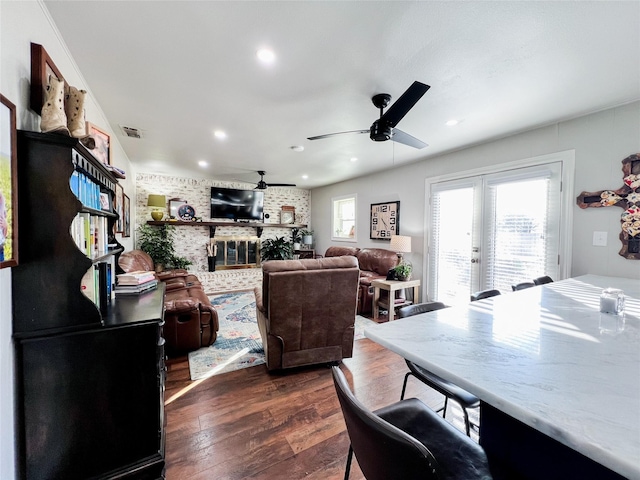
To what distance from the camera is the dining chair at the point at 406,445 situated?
2.00ft

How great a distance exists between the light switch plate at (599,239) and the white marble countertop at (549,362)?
5.18ft

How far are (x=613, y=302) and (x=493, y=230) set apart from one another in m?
2.38

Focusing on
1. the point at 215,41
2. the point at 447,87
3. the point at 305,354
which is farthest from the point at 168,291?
the point at 447,87

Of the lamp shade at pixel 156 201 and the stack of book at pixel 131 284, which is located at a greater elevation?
the lamp shade at pixel 156 201

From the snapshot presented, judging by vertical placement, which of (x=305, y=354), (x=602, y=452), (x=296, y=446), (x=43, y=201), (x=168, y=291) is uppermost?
(x=43, y=201)

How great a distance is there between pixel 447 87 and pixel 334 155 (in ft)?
7.10

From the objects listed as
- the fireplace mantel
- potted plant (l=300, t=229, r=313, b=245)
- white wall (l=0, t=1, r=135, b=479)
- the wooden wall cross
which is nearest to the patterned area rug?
white wall (l=0, t=1, r=135, b=479)

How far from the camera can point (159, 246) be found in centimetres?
535

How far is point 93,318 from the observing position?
125cm

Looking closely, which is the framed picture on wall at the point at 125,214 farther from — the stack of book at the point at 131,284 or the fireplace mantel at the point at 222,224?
the stack of book at the point at 131,284

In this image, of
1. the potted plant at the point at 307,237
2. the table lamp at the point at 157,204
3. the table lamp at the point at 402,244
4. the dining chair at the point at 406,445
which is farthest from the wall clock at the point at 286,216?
the dining chair at the point at 406,445

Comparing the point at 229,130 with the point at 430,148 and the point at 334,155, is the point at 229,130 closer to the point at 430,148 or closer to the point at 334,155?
the point at 334,155

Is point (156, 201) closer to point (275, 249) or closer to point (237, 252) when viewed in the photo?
point (237, 252)

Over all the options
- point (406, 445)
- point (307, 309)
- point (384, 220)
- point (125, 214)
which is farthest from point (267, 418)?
point (384, 220)
